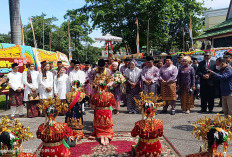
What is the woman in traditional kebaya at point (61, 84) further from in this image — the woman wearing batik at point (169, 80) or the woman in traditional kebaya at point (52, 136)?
the woman in traditional kebaya at point (52, 136)

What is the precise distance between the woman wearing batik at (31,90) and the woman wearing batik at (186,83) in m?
5.03

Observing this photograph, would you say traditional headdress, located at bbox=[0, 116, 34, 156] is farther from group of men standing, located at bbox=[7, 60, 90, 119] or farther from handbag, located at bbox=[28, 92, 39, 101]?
handbag, located at bbox=[28, 92, 39, 101]

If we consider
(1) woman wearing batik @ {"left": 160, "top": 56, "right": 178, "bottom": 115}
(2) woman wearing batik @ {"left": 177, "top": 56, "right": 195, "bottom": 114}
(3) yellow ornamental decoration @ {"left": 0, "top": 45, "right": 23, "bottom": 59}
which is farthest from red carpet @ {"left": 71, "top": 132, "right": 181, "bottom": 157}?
(3) yellow ornamental decoration @ {"left": 0, "top": 45, "right": 23, "bottom": 59}

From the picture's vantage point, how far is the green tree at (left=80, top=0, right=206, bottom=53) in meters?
20.8

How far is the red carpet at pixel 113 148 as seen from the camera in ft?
14.3

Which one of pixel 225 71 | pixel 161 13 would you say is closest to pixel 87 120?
pixel 225 71

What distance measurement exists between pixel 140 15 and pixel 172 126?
58.3 feet

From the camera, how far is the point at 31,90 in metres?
7.87

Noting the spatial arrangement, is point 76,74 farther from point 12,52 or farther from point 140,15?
point 140,15

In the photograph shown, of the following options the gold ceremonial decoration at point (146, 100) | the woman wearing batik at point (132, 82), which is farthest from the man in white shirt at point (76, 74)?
the gold ceremonial decoration at point (146, 100)

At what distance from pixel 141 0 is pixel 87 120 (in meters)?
16.0

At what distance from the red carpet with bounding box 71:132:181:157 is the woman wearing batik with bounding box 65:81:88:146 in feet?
0.85

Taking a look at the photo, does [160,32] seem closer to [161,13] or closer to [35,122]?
[161,13]

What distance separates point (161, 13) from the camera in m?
20.5
